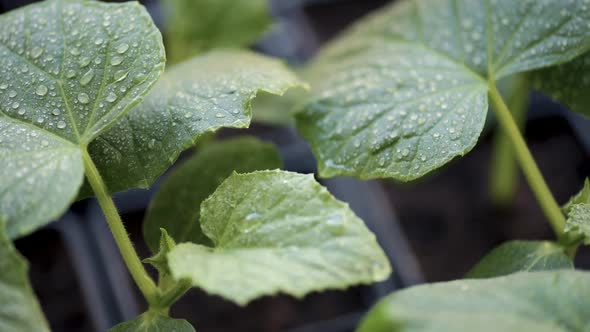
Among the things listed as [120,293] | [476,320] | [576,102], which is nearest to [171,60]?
[120,293]

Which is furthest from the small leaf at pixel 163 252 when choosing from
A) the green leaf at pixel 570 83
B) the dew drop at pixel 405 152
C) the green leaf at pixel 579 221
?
the green leaf at pixel 570 83

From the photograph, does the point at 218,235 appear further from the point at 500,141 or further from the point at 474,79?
the point at 500,141

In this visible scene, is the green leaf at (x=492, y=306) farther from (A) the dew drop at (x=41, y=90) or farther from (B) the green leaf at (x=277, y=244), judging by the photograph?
(A) the dew drop at (x=41, y=90)

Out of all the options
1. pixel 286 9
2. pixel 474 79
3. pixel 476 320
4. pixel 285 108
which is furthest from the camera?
pixel 286 9

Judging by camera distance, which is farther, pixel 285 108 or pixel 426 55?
pixel 285 108

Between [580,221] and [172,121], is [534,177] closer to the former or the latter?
[580,221]
